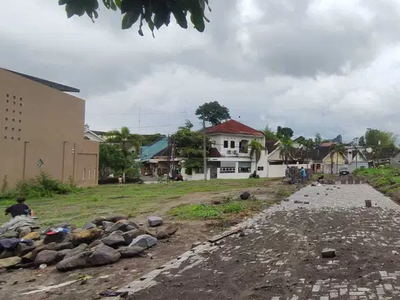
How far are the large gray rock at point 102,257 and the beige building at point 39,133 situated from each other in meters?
18.8

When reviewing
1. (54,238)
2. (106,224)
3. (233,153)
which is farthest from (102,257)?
(233,153)

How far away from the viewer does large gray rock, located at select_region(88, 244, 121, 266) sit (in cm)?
750

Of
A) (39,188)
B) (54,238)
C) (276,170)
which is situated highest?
(276,170)

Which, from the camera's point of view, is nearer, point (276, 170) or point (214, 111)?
point (276, 170)

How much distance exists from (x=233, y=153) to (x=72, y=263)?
48101 mm

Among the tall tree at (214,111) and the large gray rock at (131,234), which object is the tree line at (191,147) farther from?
the large gray rock at (131,234)

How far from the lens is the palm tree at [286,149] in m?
60.4

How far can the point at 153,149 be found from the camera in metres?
64.8

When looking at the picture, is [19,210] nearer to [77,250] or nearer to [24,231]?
[24,231]

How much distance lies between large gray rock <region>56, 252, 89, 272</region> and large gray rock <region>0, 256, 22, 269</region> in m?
1.32

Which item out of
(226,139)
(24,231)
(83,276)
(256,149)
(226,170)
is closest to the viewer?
(83,276)

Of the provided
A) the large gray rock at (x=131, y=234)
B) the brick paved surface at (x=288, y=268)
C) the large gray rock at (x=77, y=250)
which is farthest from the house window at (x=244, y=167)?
the large gray rock at (x=77, y=250)

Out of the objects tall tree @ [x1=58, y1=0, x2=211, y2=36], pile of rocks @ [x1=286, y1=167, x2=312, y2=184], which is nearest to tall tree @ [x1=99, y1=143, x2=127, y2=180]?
pile of rocks @ [x1=286, y1=167, x2=312, y2=184]

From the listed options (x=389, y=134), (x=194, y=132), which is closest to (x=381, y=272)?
(x=194, y=132)
